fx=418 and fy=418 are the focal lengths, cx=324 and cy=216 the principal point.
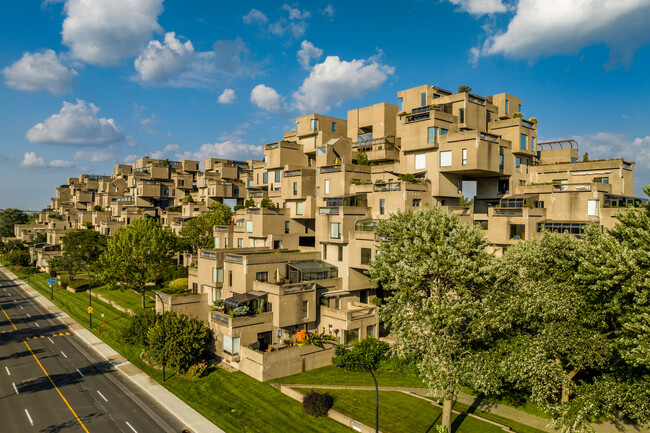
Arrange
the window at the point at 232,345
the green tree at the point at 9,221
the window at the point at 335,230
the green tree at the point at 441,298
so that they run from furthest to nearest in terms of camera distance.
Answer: the green tree at the point at 9,221
the window at the point at 335,230
the window at the point at 232,345
the green tree at the point at 441,298

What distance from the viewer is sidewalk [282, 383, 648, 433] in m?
26.4

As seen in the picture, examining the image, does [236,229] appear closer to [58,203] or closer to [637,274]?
[637,274]

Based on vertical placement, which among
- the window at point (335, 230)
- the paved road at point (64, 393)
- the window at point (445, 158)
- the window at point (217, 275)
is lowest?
the paved road at point (64, 393)

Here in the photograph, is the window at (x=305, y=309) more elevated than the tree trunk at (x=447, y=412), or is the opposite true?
the window at (x=305, y=309)

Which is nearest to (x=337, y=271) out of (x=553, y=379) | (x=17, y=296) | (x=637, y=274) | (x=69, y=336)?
(x=553, y=379)

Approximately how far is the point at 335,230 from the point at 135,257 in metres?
29.1

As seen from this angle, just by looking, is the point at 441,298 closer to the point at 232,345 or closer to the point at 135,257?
the point at 232,345

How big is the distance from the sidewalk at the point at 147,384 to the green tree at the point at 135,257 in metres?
7.63

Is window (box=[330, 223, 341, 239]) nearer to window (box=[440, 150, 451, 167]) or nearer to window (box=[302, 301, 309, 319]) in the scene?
window (box=[302, 301, 309, 319])

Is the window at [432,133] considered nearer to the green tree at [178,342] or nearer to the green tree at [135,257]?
the green tree at [178,342]

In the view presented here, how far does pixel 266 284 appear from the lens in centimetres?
4088

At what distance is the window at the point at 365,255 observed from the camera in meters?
43.0

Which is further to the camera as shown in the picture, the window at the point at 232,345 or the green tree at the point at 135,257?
the green tree at the point at 135,257

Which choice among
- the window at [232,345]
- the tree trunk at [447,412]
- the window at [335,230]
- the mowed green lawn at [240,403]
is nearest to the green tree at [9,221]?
the mowed green lawn at [240,403]
